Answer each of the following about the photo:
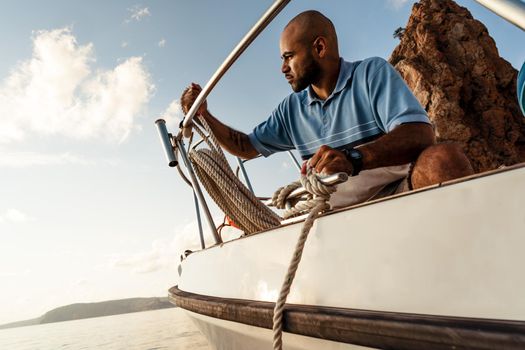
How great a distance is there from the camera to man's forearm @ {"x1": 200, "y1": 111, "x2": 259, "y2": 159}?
225cm

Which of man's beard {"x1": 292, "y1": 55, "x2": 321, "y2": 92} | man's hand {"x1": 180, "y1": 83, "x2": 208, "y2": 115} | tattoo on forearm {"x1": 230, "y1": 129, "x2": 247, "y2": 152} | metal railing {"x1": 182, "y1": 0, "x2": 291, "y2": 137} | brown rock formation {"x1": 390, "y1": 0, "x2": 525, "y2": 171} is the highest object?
brown rock formation {"x1": 390, "y1": 0, "x2": 525, "y2": 171}

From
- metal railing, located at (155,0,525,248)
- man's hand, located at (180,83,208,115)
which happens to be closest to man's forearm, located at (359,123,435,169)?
metal railing, located at (155,0,525,248)

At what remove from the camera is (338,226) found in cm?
95

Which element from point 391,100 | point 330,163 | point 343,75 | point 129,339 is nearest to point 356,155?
point 330,163

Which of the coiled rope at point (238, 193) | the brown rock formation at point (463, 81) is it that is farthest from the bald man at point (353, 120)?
the brown rock formation at point (463, 81)

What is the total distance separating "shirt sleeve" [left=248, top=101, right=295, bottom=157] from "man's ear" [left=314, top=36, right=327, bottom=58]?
51 cm

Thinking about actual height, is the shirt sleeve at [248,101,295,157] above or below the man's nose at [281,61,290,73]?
below

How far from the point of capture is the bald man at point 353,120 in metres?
1.15

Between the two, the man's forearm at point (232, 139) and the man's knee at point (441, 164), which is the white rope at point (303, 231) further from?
the man's forearm at point (232, 139)

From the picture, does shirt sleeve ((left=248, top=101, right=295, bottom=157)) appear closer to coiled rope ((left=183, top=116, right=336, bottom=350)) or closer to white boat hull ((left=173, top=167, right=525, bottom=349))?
coiled rope ((left=183, top=116, right=336, bottom=350))

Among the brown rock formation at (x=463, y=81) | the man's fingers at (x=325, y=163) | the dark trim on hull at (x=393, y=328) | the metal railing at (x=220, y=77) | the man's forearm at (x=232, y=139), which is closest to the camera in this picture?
the dark trim on hull at (x=393, y=328)

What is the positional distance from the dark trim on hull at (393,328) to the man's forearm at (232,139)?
49.1 inches

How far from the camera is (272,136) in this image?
224cm

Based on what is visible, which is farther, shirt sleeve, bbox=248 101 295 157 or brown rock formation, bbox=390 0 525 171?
brown rock formation, bbox=390 0 525 171
